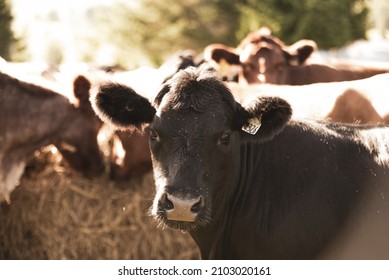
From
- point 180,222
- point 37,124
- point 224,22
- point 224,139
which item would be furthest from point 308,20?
point 180,222

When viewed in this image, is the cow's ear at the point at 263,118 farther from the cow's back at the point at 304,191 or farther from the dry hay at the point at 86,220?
the dry hay at the point at 86,220

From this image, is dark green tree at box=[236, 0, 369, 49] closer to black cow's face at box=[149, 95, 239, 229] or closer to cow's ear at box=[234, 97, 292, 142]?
cow's ear at box=[234, 97, 292, 142]

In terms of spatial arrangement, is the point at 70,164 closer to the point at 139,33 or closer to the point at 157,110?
the point at 157,110

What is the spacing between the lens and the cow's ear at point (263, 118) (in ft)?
11.0

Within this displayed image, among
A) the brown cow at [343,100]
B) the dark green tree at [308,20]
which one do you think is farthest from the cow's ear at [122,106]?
the dark green tree at [308,20]

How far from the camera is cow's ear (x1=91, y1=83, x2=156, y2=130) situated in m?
3.51

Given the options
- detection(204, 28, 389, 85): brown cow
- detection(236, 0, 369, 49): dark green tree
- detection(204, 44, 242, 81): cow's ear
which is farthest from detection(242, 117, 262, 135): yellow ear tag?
detection(236, 0, 369, 49): dark green tree

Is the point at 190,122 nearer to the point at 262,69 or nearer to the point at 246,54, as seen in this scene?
the point at 262,69

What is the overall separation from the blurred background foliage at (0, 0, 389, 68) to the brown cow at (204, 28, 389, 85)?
31.6 ft

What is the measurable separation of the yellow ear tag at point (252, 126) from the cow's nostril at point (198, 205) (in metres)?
0.55

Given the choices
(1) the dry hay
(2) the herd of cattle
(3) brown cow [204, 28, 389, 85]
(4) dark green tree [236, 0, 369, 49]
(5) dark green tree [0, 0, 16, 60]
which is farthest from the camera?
(4) dark green tree [236, 0, 369, 49]

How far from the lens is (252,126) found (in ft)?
11.3

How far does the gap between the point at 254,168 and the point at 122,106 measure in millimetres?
890
